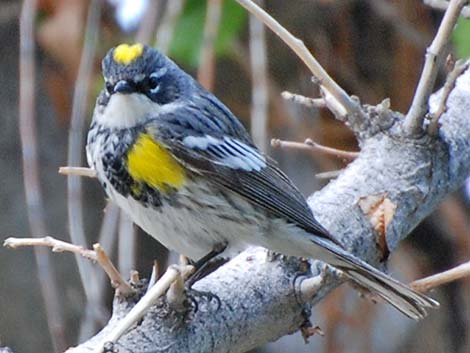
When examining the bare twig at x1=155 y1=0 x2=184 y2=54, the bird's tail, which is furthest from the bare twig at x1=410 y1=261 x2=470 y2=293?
the bare twig at x1=155 y1=0 x2=184 y2=54

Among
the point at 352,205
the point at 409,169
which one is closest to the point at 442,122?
the point at 409,169

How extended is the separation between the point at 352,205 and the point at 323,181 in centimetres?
193

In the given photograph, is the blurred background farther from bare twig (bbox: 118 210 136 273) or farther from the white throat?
the white throat

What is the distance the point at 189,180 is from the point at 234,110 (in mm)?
1501

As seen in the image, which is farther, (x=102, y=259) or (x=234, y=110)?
(x=234, y=110)

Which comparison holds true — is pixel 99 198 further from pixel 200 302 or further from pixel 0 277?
pixel 200 302

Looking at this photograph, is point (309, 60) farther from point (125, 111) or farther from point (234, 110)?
point (234, 110)

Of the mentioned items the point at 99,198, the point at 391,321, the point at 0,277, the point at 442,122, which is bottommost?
the point at 391,321

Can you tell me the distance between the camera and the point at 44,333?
3377mm

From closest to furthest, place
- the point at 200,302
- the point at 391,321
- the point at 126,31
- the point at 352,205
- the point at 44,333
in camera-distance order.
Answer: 1. the point at 200,302
2. the point at 352,205
3. the point at 126,31
4. the point at 44,333
5. the point at 391,321

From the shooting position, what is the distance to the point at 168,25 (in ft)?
9.05

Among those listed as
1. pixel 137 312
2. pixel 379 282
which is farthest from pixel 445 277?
pixel 137 312

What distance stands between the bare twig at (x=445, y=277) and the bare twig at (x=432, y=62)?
330mm

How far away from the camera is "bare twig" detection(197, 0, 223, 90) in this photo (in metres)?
2.67
